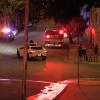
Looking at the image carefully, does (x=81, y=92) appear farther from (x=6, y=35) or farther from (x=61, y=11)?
(x=61, y=11)

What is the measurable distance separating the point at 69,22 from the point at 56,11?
2.60m

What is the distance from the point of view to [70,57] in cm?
4259

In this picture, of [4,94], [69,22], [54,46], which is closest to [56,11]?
[69,22]

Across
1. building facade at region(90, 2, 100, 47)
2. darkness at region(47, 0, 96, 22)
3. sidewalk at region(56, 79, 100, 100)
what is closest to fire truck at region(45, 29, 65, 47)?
building facade at region(90, 2, 100, 47)

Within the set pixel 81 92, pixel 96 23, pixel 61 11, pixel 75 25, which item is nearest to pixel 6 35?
pixel 61 11

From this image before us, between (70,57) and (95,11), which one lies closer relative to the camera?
(70,57)

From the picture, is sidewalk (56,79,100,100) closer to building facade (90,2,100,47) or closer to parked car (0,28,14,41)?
building facade (90,2,100,47)

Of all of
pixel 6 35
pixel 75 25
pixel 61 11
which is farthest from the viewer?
pixel 61 11

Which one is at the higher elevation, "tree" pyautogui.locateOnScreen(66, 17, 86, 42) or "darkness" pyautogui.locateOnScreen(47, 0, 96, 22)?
"darkness" pyautogui.locateOnScreen(47, 0, 96, 22)

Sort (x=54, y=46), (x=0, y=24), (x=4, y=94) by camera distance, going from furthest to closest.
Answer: (x=0, y=24) < (x=54, y=46) < (x=4, y=94)

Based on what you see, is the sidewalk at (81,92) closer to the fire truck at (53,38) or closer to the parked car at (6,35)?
the fire truck at (53,38)

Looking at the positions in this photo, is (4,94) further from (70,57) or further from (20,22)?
(20,22)

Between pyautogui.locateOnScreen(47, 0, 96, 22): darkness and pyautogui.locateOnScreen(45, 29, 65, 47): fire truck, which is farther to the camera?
pyautogui.locateOnScreen(47, 0, 96, 22): darkness

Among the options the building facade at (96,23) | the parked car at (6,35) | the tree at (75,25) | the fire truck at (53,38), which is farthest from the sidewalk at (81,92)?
the parked car at (6,35)
